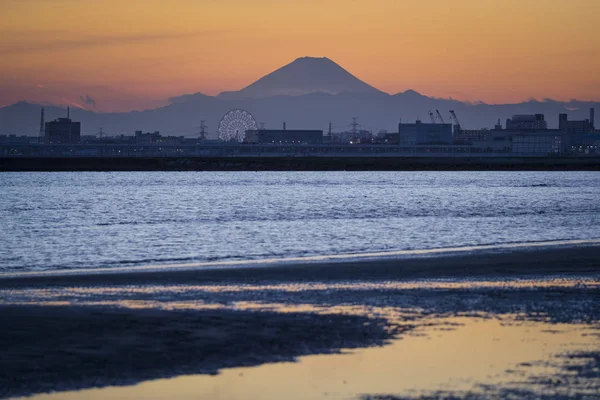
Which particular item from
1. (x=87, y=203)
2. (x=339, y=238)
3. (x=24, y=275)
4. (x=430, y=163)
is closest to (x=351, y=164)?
(x=430, y=163)

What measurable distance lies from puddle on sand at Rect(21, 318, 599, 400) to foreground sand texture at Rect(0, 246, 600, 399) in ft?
0.51

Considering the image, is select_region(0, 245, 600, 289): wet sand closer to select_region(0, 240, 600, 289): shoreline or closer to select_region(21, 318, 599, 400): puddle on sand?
select_region(0, 240, 600, 289): shoreline

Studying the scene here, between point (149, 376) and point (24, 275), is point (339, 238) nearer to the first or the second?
point (24, 275)

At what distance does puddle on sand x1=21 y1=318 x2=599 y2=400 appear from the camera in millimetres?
11203

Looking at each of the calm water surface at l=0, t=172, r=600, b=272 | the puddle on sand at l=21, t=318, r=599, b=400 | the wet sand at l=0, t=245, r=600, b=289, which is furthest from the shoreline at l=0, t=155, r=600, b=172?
the puddle on sand at l=21, t=318, r=599, b=400

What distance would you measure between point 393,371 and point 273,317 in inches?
172

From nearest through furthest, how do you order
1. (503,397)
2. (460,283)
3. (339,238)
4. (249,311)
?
1. (503,397)
2. (249,311)
3. (460,283)
4. (339,238)

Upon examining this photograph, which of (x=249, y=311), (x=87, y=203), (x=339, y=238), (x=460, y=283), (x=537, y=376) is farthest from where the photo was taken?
(x=87, y=203)

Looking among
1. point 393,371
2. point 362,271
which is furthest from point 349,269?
point 393,371

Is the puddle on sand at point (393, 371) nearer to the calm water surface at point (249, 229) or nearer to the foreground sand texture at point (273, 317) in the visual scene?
the foreground sand texture at point (273, 317)

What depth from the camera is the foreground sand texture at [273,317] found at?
39.5 feet

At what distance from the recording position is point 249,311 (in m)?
16.9

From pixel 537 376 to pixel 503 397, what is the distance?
1.27 meters

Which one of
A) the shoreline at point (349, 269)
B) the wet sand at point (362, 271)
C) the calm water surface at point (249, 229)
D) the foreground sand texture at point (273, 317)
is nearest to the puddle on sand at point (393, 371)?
the foreground sand texture at point (273, 317)
